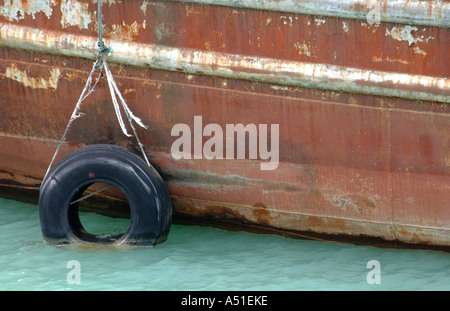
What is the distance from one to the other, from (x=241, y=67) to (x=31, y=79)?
4.97ft

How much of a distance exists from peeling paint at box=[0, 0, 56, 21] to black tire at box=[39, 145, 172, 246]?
3.18 feet

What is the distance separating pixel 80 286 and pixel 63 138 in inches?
42.6

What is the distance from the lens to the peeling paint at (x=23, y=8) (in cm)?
476

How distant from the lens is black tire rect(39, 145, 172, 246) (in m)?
4.66

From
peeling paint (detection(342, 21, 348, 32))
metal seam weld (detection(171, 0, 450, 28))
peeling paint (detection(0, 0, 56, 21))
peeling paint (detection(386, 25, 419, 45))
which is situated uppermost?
peeling paint (detection(0, 0, 56, 21))

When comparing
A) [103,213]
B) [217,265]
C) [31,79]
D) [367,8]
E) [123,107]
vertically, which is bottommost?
[217,265]

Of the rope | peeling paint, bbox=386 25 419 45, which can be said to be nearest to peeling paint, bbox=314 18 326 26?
peeling paint, bbox=386 25 419 45

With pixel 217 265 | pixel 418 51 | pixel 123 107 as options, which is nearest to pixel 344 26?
pixel 418 51

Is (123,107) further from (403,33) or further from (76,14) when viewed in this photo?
(403,33)

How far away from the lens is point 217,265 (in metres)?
4.64

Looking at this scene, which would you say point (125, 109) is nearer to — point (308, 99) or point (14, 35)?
point (14, 35)

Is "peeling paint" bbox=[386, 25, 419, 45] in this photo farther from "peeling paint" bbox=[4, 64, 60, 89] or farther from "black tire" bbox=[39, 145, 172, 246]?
"peeling paint" bbox=[4, 64, 60, 89]

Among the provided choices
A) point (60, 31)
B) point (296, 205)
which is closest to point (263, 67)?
point (296, 205)

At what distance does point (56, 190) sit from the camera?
470cm
